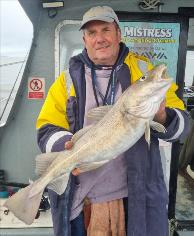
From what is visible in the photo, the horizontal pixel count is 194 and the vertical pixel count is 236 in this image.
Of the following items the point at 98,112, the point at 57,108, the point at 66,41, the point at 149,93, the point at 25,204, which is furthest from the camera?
the point at 66,41

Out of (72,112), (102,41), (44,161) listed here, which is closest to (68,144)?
(44,161)

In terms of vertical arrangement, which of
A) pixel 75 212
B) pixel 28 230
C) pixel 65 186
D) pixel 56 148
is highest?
pixel 56 148

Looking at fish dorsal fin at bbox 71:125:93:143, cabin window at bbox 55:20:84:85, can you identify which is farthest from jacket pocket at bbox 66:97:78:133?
cabin window at bbox 55:20:84:85

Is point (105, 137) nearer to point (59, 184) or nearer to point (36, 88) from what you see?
point (59, 184)

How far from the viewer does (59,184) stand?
10.3 feet

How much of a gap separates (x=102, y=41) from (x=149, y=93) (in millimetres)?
818

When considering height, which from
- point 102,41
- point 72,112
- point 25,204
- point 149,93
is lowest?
point 25,204

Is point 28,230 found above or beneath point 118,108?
beneath

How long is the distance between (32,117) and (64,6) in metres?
1.45

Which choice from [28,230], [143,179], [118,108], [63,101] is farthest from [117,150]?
[28,230]

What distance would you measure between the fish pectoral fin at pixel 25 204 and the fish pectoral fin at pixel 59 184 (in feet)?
0.45

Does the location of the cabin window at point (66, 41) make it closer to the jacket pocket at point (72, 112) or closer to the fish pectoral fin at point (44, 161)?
the jacket pocket at point (72, 112)

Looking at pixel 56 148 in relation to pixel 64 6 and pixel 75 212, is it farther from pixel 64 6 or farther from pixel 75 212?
pixel 64 6

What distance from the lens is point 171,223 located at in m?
5.10
